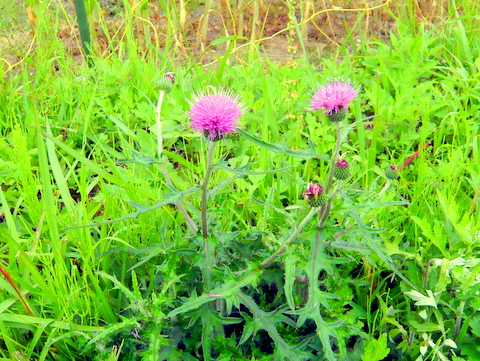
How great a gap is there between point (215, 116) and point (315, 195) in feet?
1.05

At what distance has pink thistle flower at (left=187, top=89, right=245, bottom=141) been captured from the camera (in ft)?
4.06

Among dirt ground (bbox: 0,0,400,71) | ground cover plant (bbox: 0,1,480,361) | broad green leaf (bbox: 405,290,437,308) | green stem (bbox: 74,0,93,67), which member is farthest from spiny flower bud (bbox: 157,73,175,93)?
dirt ground (bbox: 0,0,400,71)

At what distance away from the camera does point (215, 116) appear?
123cm

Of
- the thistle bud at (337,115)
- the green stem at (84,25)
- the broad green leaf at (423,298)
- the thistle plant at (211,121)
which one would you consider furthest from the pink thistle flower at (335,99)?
the green stem at (84,25)

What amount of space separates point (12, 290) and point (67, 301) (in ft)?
0.52

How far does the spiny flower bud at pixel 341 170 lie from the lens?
4.02 ft

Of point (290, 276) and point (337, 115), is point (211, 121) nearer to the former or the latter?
point (337, 115)

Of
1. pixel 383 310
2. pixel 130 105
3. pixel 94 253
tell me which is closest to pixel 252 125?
pixel 130 105

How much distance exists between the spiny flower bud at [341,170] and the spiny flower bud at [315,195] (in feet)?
0.21

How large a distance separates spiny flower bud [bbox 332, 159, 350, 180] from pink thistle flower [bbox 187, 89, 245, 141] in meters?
0.27

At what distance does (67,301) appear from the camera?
146 centimetres

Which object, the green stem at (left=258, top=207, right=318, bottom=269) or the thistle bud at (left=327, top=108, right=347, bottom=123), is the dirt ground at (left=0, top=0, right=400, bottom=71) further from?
the green stem at (left=258, top=207, right=318, bottom=269)

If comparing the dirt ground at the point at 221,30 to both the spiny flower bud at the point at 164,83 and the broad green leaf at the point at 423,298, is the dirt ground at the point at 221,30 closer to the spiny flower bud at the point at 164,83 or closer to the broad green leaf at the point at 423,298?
the spiny flower bud at the point at 164,83

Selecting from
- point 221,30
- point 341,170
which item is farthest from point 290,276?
point 221,30
